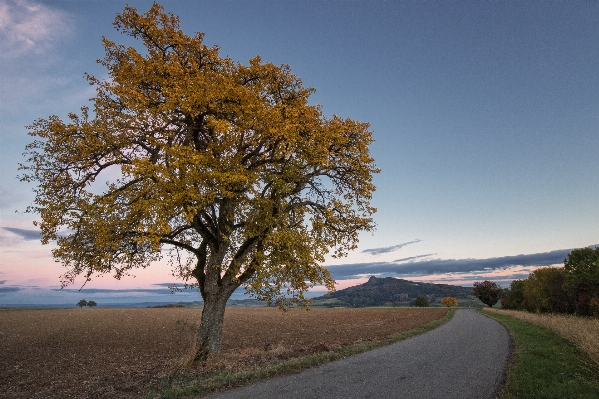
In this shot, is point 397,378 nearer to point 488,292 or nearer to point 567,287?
point 567,287

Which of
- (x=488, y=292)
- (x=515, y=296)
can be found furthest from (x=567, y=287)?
(x=488, y=292)

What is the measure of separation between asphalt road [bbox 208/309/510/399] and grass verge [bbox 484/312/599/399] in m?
0.48

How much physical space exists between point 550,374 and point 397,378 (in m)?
5.29

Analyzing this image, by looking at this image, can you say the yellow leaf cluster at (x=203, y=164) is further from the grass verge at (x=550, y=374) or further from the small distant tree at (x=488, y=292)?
the small distant tree at (x=488, y=292)

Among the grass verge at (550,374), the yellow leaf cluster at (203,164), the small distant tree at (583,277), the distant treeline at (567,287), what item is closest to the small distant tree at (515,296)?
the distant treeline at (567,287)

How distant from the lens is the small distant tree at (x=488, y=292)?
351 ft

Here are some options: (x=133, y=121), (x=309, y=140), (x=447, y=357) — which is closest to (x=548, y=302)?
(x=447, y=357)

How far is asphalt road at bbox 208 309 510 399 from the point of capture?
29.4ft

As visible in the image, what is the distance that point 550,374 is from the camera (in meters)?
11.2

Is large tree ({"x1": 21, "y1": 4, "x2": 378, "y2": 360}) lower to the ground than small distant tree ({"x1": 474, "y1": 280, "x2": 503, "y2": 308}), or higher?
higher

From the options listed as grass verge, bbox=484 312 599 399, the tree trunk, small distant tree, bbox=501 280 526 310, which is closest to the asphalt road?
grass verge, bbox=484 312 599 399

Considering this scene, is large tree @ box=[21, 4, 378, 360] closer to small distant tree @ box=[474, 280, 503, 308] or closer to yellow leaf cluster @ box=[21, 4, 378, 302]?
yellow leaf cluster @ box=[21, 4, 378, 302]

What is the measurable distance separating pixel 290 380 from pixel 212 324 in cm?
644

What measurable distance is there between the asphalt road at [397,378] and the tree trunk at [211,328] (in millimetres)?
5576
